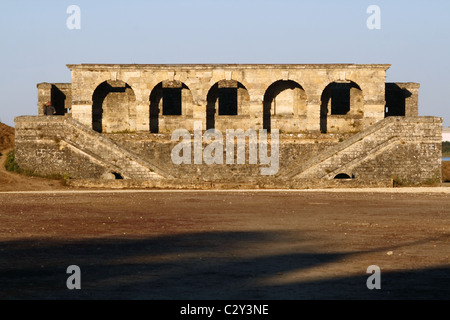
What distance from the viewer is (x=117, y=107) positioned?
40781 millimetres

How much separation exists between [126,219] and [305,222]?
4.20 meters

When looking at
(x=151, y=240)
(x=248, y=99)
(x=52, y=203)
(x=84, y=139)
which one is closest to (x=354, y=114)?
(x=248, y=99)

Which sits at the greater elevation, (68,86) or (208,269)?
(68,86)

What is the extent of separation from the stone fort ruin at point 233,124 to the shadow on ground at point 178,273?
68.5ft

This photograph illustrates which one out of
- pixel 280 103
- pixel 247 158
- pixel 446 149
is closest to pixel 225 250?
pixel 247 158

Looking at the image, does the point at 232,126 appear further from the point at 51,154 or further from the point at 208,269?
the point at 208,269

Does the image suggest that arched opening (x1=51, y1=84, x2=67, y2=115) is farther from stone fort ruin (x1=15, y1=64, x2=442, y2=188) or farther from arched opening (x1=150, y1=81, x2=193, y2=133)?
arched opening (x1=150, y1=81, x2=193, y2=133)

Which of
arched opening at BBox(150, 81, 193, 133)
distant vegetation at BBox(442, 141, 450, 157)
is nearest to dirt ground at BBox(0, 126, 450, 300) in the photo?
arched opening at BBox(150, 81, 193, 133)

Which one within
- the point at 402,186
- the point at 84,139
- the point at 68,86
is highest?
the point at 68,86

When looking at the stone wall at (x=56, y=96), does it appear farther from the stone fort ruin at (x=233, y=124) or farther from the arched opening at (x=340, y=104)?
the arched opening at (x=340, y=104)

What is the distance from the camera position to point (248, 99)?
4062cm

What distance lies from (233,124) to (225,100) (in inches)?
87.9
